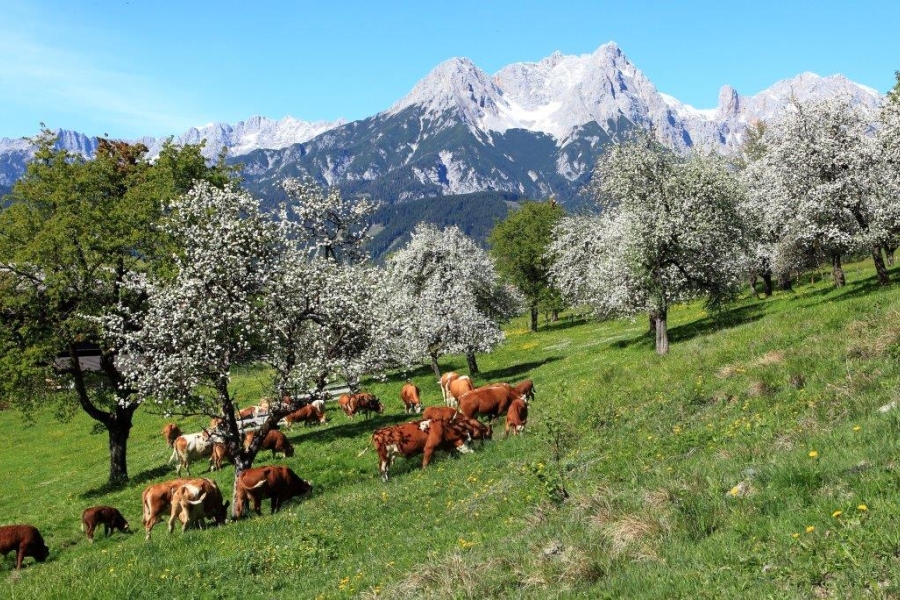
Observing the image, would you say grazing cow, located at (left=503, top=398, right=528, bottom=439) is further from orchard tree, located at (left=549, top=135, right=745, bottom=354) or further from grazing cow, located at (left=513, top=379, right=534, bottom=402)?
orchard tree, located at (left=549, top=135, right=745, bottom=354)

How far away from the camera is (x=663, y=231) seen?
113 feet

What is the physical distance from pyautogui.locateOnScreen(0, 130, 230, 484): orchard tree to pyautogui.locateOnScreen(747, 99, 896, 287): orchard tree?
36589 millimetres

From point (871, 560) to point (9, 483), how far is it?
154 ft

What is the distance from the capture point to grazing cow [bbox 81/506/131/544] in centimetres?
2220

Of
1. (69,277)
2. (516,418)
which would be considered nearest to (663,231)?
(516,418)

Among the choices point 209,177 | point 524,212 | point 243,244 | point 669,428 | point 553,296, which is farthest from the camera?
point 524,212

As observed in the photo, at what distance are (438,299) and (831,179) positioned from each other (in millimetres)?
26587

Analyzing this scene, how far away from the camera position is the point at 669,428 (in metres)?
16.6

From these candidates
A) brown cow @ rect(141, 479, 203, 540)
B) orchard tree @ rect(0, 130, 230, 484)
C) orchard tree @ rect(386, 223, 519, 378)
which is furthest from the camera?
orchard tree @ rect(386, 223, 519, 378)

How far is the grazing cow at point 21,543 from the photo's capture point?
19734 millimetres

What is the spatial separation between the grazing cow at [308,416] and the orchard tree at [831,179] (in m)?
31.9

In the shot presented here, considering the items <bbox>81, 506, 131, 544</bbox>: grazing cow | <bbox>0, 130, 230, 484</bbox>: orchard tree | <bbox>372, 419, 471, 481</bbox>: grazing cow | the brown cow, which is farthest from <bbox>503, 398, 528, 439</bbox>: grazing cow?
<bbox>0, 130, 230, 484</bbox>: orchard tree

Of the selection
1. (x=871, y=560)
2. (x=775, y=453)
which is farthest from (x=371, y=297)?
(x=871, y=560)

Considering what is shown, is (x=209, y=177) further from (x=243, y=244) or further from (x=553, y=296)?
(x=553, y=296)
